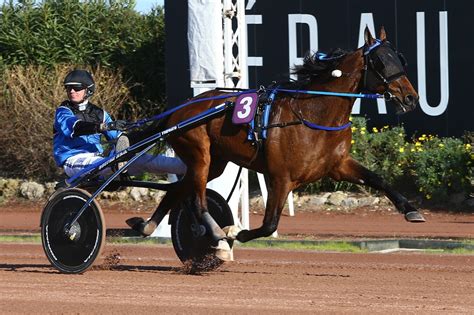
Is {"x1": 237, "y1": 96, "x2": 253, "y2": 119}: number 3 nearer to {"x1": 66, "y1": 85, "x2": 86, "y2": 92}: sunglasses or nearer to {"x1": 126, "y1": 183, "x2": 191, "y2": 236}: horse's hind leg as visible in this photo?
{"x1": 126, "y1": 183, "x2": 191, "y2": 236}: horse's hind leg

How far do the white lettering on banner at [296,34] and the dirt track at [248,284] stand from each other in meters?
4.97

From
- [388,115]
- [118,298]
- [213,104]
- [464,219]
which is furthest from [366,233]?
[118,298]

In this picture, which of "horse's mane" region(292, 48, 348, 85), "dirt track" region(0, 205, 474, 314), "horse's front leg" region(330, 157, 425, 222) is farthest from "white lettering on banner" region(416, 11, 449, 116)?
"horse's front leg" region(330, 157, 425, 222)

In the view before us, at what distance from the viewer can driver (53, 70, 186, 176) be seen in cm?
966

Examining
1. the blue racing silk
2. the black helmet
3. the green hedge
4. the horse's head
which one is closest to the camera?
the horse's head

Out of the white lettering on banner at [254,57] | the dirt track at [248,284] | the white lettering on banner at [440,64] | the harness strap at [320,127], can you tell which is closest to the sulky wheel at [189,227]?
the dirt track at [248,284]

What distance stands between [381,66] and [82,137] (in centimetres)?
267

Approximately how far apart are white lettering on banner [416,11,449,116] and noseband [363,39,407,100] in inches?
261

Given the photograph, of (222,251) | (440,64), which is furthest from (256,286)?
(440,64)

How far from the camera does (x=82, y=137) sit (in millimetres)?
10000

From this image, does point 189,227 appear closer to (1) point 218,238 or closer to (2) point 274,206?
(1) point 218,238

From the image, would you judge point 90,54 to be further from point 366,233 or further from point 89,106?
point 89,106

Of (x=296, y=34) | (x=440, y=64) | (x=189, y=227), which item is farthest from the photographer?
(x=296, y=34)

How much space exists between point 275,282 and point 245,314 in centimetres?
160
